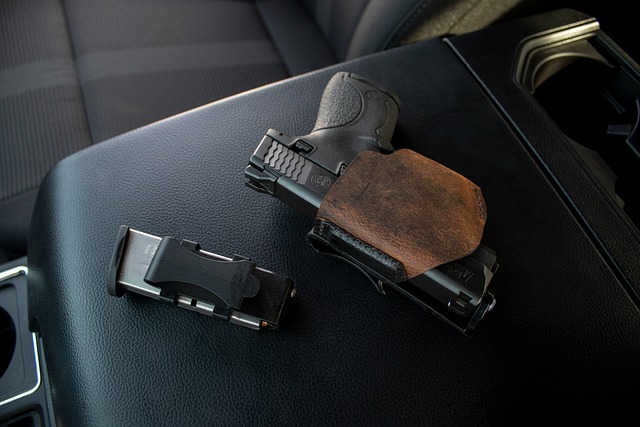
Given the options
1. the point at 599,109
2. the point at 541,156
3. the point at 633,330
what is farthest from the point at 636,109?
the point at 633,330

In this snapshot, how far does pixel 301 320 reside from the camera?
0.65 metres

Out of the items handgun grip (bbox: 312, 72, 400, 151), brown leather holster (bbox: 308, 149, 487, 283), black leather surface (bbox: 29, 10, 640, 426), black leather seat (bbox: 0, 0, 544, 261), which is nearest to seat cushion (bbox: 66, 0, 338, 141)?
black leather seat (bbox: 0, 0, 544, 261)

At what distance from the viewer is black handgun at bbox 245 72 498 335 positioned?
1.94ft

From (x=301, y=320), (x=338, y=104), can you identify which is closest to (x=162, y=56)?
(x=338, y=104)

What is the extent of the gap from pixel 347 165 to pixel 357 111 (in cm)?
12

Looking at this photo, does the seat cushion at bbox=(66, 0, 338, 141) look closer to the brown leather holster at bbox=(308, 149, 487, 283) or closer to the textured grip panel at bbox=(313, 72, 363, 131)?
the textured grip panel at bbox=(313, 72, 363, 131)

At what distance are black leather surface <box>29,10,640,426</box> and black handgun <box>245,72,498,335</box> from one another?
2.0 inches

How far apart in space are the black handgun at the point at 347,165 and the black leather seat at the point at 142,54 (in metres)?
0.27

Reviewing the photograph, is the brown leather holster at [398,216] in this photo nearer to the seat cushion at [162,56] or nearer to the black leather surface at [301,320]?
the black leather surface at [301,320]

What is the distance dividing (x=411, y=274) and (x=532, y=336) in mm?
212

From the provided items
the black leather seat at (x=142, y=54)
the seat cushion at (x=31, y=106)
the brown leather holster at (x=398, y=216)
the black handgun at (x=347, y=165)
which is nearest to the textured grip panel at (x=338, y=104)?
the black handgun at (x=347, y=165)

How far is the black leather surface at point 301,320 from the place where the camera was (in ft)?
1.99

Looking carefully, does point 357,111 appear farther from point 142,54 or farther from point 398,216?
point 142,54

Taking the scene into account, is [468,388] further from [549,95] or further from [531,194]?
[549,95]
